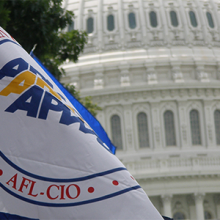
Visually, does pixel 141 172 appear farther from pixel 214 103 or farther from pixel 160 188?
pixel 214 103

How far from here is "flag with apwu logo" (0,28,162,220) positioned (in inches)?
154

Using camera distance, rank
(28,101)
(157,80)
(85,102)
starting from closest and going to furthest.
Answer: (28,101) < (85,102) < (157,80)

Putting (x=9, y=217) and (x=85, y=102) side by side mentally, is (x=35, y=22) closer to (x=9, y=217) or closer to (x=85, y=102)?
(x=9, y=217)

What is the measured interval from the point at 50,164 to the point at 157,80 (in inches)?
2031

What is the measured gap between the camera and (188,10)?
60.8 m

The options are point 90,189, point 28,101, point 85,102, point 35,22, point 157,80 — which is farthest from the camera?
point 157,80

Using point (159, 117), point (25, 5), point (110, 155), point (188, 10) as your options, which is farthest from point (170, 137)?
point (110, 155)

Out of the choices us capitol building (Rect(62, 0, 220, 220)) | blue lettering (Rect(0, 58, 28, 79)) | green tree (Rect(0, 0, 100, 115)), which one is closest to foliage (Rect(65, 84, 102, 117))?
green tree (Rect(0, 0, 100, 115))

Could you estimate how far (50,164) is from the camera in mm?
4031

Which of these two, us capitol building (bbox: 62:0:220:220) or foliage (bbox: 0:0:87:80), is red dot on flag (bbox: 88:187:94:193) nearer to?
foliage (bbox: 0:0:87:80)

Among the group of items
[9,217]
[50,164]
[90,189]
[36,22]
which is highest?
[36,22]

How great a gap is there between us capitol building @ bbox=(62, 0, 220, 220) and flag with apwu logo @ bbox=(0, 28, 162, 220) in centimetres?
4077

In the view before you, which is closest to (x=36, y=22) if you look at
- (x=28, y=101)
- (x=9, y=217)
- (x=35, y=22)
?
(x=35, y=22)

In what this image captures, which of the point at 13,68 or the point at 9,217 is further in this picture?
the point at 13,68
